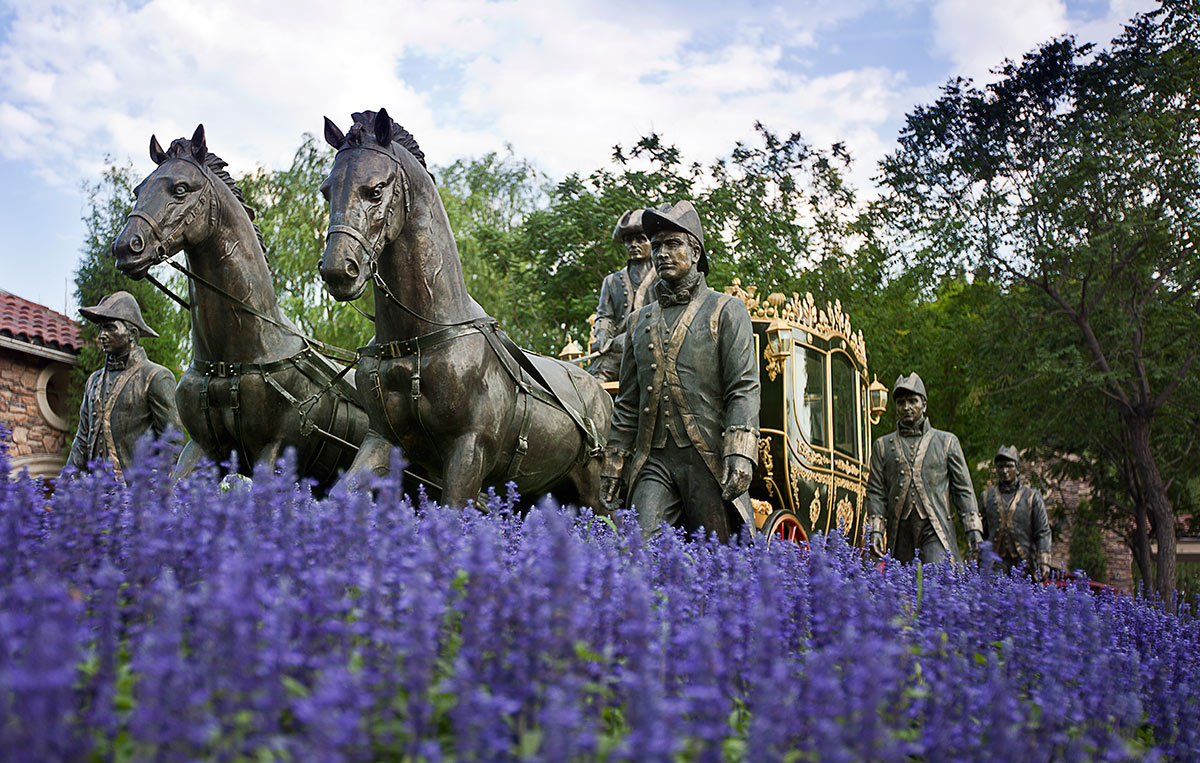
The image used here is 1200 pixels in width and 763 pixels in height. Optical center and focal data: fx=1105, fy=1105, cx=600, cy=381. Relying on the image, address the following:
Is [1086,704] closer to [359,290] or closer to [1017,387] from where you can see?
[359,290]

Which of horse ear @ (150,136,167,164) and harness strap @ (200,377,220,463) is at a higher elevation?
horse ear @ (150,136,167,164)

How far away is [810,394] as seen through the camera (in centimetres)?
1029

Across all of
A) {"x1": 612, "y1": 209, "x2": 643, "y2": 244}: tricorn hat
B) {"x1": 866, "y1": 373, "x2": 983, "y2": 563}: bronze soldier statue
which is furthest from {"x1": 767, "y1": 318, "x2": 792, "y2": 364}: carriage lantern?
{"x1": 612, "y1": 209, "x2": 643, "y2": 244}: tricorn hat

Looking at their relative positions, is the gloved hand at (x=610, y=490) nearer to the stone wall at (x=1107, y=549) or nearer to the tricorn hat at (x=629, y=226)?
the tricorn hat at (x=629, y=226)

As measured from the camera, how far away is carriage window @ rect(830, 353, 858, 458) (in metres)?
10.9

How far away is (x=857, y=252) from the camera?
90.3 ft

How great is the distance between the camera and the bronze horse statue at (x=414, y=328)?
577 centimetres

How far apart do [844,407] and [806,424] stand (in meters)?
1.42

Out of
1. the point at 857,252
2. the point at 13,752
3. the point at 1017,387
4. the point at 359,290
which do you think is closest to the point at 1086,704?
the point at 13,752

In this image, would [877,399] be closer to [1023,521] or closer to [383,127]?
[1023,521]

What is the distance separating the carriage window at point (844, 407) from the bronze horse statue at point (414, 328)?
523 centimetres

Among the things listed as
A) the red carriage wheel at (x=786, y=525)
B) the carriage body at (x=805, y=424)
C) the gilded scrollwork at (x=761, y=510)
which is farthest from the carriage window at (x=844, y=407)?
the gilded scrollwork at (x=761, y=510)

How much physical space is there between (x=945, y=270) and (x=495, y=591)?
20997 millimetres

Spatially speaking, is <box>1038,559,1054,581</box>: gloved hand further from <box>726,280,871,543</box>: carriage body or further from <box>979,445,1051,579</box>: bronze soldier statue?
<box>726,280,871,543</box>: carriage body
